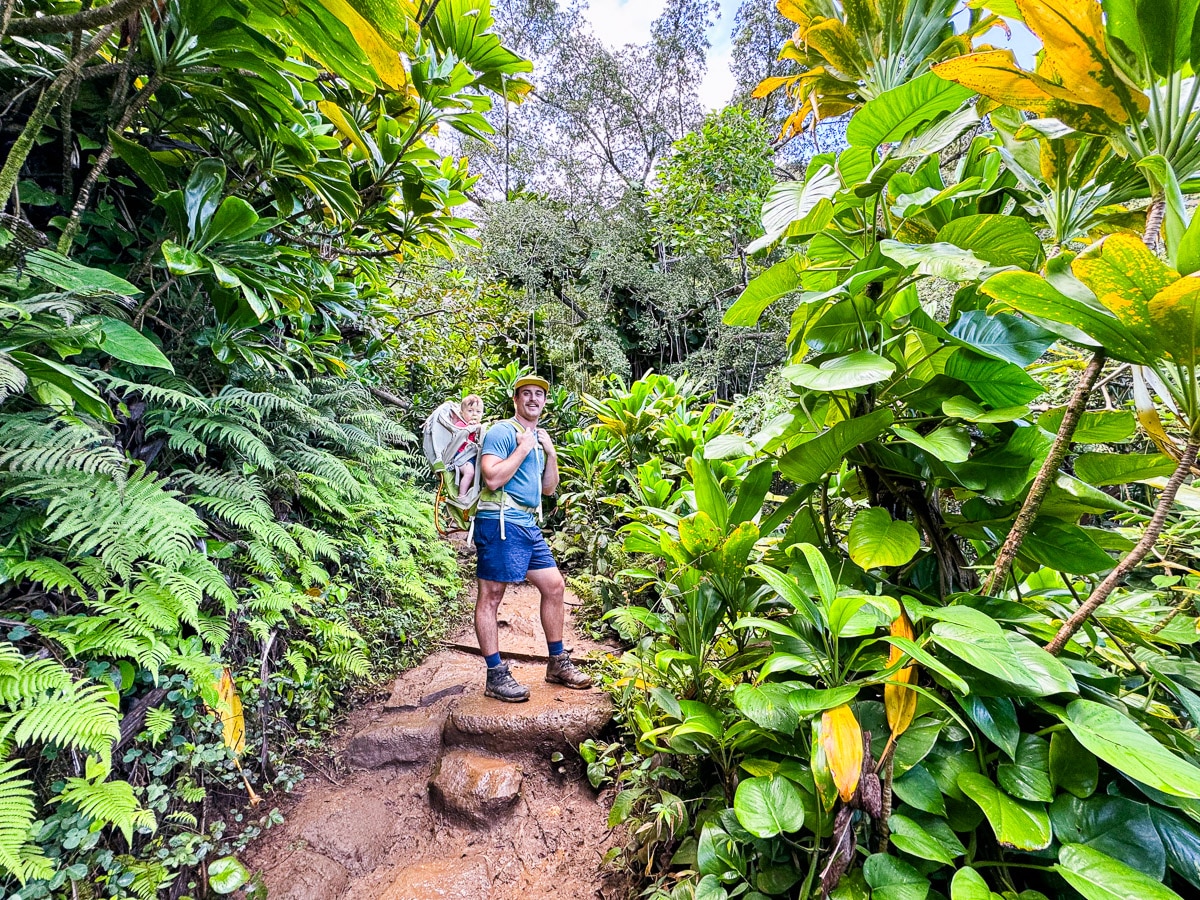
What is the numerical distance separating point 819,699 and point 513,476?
1.87 meters

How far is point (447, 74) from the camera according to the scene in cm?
A: 184

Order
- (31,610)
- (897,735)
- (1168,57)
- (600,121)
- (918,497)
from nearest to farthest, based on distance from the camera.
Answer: (1168,57) < (897,735) < (918,497) < (31,610) < (600,121)

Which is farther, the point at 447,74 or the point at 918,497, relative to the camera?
the point at 447,74

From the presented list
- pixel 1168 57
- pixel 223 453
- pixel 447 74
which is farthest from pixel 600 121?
pixel 1168 57

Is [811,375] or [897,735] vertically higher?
[811,375]

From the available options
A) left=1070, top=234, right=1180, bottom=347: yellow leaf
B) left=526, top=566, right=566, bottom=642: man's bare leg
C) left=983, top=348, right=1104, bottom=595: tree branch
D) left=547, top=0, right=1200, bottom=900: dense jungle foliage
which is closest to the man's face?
left=526, top=566, right=566, bottom=642: man's bare leg

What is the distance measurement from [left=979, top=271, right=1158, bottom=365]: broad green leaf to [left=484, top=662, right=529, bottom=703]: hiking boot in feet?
7.82

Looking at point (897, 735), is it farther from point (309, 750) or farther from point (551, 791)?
point (309, 750)

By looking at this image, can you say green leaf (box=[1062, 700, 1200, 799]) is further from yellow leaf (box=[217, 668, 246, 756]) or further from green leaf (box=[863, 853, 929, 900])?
yellow leaf (box=[217, 668, 246, 756])

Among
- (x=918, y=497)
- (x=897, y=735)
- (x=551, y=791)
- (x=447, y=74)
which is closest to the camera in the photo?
(x=897, y=735)

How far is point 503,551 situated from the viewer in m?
2.40

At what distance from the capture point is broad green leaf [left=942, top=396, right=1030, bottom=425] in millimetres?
859

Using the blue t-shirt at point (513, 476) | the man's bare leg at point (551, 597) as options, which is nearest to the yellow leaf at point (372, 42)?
the blue t-shirt at point (513, 476)

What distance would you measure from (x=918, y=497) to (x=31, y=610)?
93.6 inches
